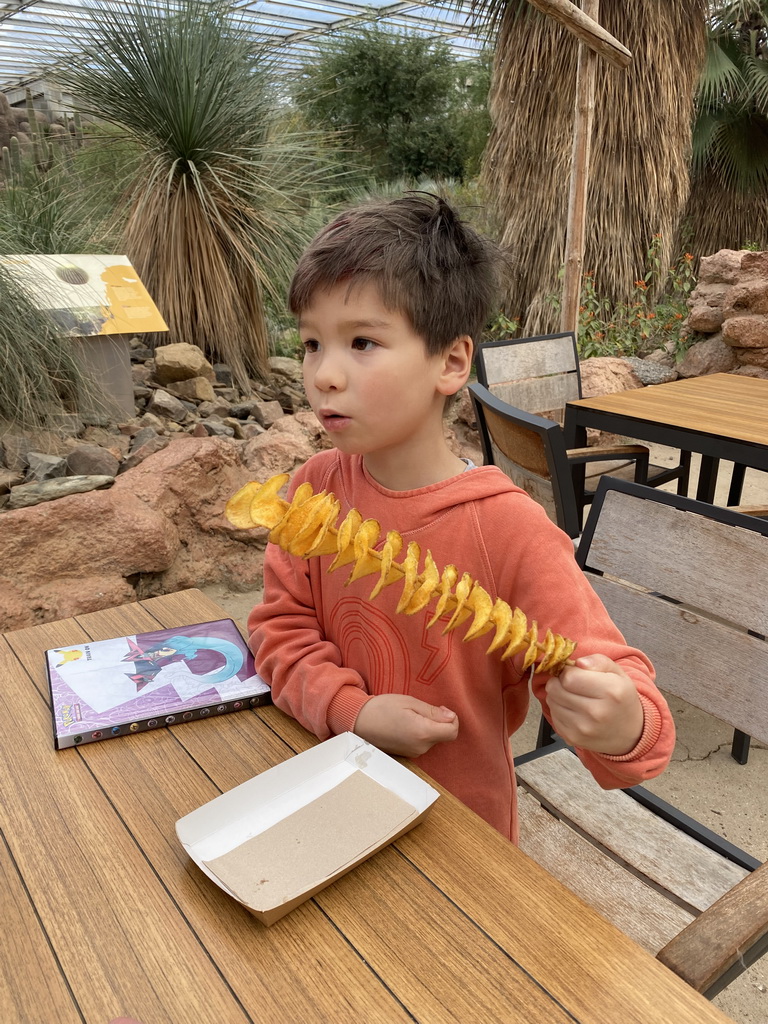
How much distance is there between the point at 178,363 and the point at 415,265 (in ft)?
12.0

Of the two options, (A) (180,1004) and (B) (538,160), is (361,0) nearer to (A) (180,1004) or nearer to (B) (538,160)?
(B) (538,160)

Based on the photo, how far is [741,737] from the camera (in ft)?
6.93

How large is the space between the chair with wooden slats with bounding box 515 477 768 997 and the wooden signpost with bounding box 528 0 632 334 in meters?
3.05

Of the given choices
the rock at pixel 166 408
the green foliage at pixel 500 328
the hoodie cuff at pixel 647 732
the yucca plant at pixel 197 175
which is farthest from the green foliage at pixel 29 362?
the green foliage at pixel 500 328

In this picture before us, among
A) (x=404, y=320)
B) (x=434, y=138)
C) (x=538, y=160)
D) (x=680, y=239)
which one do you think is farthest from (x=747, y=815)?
(x=434, y=138)

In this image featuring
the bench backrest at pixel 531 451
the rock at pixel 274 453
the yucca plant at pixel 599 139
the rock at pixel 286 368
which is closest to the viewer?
the bench backrest at pixel 531 451

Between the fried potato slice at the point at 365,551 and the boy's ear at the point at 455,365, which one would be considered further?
the boy's ear at the point at 455,365

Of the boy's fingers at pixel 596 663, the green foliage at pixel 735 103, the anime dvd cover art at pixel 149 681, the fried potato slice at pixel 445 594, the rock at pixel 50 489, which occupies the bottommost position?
the rock at pixel 50 489

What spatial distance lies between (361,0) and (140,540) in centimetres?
1151

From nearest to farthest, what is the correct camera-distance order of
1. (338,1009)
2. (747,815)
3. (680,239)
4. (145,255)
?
1. (338,1009)
2. (747,815)
3. (145,255)
4. (680,239)

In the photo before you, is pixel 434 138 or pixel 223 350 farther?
pixel 434 138

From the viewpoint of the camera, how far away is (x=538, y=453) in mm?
2416

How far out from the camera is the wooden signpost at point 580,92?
375 centimetres

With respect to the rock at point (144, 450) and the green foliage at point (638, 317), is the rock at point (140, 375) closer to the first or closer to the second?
the rock at point (144, 450)
